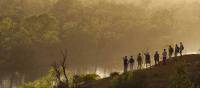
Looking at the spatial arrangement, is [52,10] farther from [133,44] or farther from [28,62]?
[28,62]

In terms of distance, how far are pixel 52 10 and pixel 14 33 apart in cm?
4370

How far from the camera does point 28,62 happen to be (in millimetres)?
140125

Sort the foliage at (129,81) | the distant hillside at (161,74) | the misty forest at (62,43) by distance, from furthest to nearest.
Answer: the misty forest at (62,43), the foliage at (129,81), the distant hillside at (161,74)

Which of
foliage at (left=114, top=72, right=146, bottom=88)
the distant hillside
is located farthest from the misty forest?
foliage at (left=114, top=72, right=146, bottom=88)

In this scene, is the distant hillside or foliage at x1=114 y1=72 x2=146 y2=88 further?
foliage at x1=114 y1=72 x2=146 y2=88

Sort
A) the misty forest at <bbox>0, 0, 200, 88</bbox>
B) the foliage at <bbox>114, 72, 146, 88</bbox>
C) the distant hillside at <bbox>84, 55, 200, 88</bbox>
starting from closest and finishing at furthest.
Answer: the distant hillside at <bbox>84, 55, 200, 88</bbox> < the foliage at <bbox>114, 72, 146, 88</bbox> < the misty forest at <bbox>0, 0, 200, 88</bbox>

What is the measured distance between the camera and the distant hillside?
45406mm

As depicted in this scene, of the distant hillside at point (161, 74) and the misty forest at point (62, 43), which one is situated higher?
the misty forest at point (62, 43)

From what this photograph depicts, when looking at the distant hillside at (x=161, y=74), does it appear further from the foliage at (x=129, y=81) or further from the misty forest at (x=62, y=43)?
the misty forest at (x=62, y=43)

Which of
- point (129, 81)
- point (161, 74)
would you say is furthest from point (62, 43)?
point (129, 81)

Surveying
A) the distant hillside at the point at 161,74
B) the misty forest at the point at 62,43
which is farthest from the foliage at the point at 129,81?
the misty forest at the point at 62,43

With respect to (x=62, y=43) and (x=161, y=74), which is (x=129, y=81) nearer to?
(x=161, y=74)

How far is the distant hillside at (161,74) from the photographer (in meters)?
45.4

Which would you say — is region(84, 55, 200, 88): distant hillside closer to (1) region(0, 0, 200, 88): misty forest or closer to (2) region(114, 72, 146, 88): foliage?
(2) region(114, 72, 146, 88): foliage
